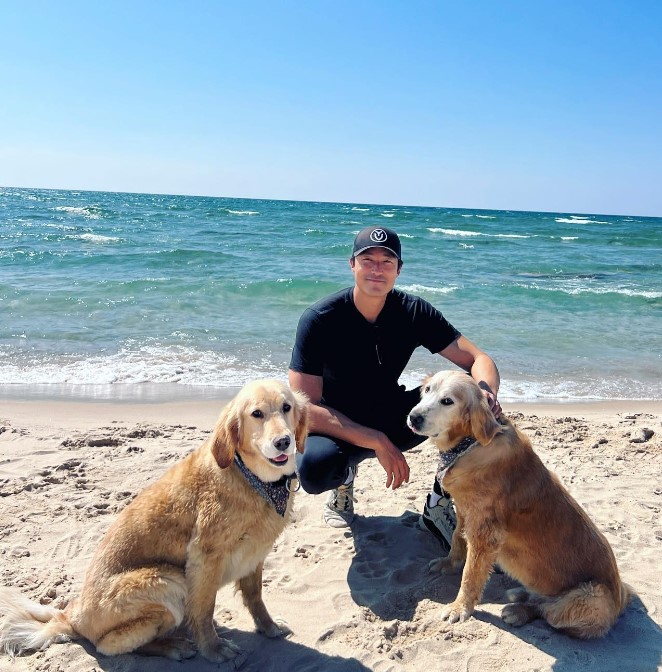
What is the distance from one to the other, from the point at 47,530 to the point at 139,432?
1.85 metres

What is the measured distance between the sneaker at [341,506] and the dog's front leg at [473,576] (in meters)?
1.21

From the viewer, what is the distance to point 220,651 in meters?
2.86

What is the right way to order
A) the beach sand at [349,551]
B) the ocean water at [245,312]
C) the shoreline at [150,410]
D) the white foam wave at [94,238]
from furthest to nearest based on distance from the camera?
1. the white foam wave at [94,238]
2. the ocean water at [245,312]
3. the shoreline at [150,410]
4. the beach sand at [349,551]

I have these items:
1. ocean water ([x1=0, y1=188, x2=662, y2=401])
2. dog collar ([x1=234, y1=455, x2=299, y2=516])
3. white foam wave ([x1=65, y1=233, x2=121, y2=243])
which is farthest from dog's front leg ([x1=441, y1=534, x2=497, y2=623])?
white foam wave ([x1=65, y1=233, x2=121, y2=243])

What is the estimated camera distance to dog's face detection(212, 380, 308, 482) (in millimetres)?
2789

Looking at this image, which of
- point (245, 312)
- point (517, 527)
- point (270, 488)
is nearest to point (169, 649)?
point (270, 488)

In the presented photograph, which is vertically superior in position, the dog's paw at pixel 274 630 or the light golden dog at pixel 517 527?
the light golden dog at pixel 517 527

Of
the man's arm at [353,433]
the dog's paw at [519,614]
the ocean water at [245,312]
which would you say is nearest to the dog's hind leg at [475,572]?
the dog's paw at [519,614]

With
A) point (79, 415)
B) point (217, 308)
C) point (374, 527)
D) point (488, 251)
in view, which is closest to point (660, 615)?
point (374, 527)

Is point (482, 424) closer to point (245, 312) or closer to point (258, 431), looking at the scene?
point (258, 431)

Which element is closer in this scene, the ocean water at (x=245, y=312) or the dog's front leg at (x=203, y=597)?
the dog's front leg at (x=203, y=597)

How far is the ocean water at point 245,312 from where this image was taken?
26.4 feet

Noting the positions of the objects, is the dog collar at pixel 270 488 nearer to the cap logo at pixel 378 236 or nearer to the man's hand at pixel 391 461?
the man's hand at pixel 391 461

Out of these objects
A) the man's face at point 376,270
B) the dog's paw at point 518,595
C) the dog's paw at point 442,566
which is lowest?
the dog's paw at point 442,566
